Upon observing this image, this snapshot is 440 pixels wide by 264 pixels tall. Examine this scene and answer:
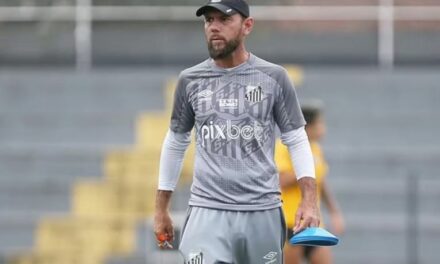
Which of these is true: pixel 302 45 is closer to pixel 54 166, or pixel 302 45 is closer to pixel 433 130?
pixel 433 130

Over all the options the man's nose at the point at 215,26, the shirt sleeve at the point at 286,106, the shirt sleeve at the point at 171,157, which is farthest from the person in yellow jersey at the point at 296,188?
the man's nose at the point at 215,26

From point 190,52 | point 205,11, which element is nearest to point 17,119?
point 190,52

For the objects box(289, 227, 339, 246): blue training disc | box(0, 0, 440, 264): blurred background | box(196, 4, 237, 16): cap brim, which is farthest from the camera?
box(0, 0, 440, 264): blurred background

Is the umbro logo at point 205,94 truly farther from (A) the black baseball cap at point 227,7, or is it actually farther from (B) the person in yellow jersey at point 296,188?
(B) the person in yellow jersey at point 296,188

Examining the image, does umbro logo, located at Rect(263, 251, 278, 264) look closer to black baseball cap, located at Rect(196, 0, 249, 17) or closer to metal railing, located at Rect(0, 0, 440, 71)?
black baseball cap, located at Rect(196, 0, 249, 17)

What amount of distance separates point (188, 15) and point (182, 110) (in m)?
7.62

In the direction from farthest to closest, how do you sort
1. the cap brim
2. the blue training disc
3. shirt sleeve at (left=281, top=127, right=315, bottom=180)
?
shirt sleeve at (left=281, top=127, right=315, bottom=180) → the cap brim → the blue training disc

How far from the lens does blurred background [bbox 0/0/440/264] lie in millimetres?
13625

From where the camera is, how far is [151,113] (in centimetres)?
1442

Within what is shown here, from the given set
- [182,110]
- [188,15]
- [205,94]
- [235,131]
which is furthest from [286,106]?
[188,15]

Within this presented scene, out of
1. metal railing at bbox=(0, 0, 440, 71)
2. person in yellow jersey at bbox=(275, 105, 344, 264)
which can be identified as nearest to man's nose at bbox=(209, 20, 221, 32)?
person in yellow jersey at bbox=(275, 105, 344, 264)

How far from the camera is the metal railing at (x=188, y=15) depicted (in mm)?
14773

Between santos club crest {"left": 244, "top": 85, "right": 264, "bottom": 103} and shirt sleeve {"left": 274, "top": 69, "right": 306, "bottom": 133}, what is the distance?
0.09m

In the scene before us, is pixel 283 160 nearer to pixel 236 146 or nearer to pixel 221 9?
pixel 236 146
